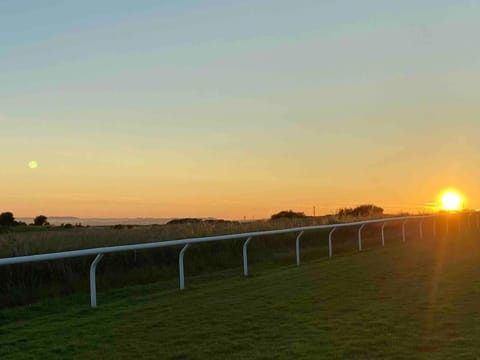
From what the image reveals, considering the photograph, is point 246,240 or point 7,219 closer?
point 246,240

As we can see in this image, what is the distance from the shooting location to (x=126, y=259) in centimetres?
1398

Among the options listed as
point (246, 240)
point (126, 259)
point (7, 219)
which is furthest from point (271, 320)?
point (7, 219)

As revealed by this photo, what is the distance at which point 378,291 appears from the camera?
9.20 meters

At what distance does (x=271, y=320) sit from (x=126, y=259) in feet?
24.2

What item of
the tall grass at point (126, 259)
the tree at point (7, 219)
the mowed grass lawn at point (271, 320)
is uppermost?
the tree at point (7, 219)

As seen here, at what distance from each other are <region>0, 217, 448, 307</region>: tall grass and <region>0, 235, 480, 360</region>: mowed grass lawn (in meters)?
1.46

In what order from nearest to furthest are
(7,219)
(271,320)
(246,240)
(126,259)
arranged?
(271,320) → (246,240) → (126,259) → (7,219)

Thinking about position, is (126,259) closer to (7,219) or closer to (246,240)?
(246,240)

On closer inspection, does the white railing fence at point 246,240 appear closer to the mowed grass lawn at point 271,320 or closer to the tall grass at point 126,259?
the mowed grass lawn at point 271,320

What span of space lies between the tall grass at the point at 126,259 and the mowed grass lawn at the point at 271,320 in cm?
146

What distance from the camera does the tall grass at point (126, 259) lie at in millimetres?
11438

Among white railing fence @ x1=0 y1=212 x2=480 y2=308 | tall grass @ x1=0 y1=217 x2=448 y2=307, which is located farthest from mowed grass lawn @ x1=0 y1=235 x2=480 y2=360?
tall grass @ x1=0 y1=217 x2=448 y2=307

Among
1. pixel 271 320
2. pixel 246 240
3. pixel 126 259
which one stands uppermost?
pixel 246 240

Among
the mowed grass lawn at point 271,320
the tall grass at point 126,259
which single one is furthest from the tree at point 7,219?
the mowed grass lawn at point 271,320
